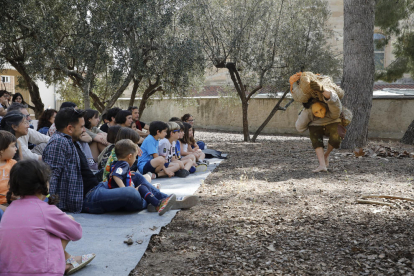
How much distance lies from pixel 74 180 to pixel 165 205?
0.97m

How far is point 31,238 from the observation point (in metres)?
2.45

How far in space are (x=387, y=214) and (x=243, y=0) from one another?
1154cm

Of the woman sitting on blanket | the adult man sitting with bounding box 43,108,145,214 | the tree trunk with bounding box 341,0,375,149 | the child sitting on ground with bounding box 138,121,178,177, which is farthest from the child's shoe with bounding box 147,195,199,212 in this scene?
the tree trunk with bounding box 341,0,375,149

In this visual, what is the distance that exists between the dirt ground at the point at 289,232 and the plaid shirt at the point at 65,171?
99 centimetres

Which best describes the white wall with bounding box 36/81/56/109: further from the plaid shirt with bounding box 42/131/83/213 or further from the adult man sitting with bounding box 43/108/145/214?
the plaid shirt with bounding box 42/131/83/213

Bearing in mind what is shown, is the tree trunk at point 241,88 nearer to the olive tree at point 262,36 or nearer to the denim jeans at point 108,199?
the olive tree at point 262,36

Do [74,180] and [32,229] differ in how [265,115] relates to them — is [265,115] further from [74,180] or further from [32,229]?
[32,229]

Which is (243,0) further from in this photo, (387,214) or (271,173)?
(387,214)

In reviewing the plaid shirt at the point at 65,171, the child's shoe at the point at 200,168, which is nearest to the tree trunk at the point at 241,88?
the child's shoe at the point at 200,168

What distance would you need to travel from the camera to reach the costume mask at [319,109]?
6908 millimetres

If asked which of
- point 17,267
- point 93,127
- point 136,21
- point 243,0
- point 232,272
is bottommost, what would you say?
point 232,272

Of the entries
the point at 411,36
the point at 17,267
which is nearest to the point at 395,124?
the point at 411,36

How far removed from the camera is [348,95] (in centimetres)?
1067

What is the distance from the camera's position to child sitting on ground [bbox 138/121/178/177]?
6.66 metres
